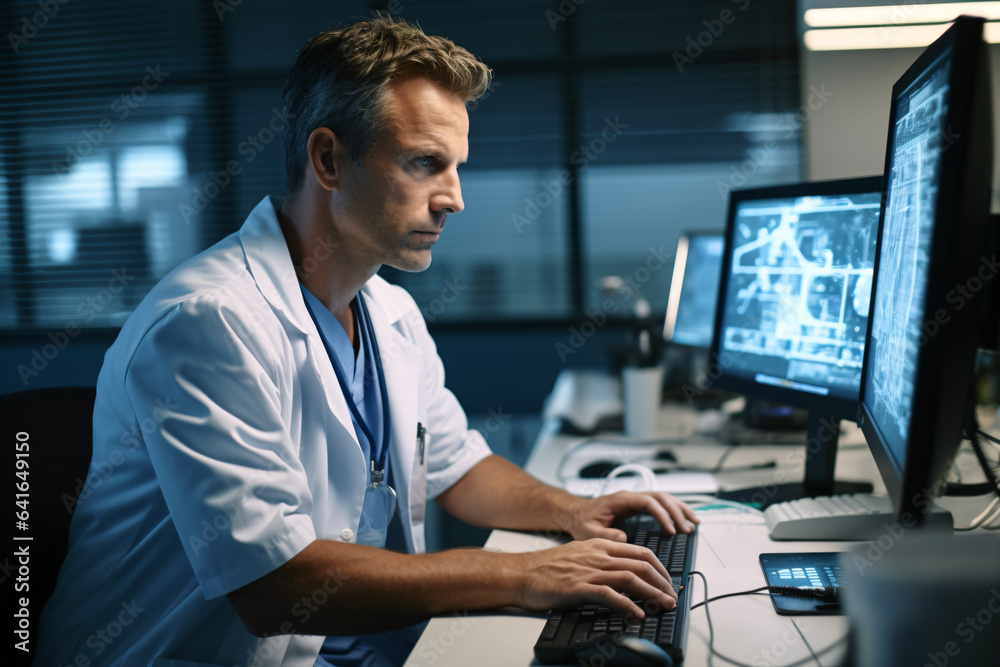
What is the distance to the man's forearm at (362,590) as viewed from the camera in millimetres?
826

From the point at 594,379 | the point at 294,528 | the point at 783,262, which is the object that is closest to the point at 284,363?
the point at 294,528

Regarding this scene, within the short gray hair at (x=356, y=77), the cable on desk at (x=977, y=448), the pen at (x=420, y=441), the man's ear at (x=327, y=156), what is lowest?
the pen at (x=420, y=441)

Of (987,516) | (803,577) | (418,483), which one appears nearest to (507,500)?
(418,483)

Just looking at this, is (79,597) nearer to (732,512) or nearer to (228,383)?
(228,383)

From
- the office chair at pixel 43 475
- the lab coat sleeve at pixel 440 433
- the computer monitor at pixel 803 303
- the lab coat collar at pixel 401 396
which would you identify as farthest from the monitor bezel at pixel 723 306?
the office chair at pixel 43 475

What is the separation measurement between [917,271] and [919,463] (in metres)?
0.17

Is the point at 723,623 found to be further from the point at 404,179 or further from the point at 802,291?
the point at 404,179

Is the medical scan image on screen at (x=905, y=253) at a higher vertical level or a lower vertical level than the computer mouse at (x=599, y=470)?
higher

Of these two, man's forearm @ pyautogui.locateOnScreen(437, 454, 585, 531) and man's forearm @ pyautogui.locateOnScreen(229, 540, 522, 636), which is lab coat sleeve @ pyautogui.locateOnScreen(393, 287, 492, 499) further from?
man's forearm @ pyautogui.locateOnScreen(229, 540, 522, 636)

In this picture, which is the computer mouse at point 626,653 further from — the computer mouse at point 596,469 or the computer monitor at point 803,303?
the computer mouse at point 596,469

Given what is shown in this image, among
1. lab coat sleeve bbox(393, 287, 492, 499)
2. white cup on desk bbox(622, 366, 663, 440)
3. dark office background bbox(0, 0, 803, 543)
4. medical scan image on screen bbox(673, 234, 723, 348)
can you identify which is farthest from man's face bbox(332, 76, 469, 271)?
dark office background bbox(0, 0, 803, 543)

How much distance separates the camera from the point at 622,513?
1104 mm

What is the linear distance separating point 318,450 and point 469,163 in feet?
7.21

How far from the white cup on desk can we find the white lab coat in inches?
30.1
